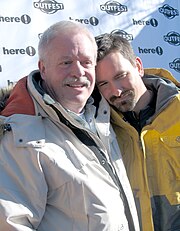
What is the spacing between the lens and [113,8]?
3.76 meters

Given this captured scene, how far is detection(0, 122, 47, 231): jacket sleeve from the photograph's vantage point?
122 cm

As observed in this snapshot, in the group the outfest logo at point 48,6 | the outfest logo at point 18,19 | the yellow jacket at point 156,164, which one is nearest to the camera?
the yellow jacket at point 156,164

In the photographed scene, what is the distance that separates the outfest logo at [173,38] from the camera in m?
4.02

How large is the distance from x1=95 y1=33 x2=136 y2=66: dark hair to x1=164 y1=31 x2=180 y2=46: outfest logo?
2.29 m

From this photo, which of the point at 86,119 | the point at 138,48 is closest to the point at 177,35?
the point at 138,48

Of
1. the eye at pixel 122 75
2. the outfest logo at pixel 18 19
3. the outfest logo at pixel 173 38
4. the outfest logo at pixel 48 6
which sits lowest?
the outfest logo at pixel 173 38

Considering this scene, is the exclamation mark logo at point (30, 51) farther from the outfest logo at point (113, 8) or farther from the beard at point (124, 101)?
the beard at point (124, 101)

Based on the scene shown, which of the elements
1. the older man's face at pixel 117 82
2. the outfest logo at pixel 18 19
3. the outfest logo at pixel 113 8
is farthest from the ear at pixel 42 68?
the outfest logo at pixel 113 8

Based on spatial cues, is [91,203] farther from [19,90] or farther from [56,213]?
[19,90]

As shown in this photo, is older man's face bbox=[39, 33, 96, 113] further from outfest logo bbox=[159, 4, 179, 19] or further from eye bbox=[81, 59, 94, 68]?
outfest logo bbox=[159, 4, 179, 19]

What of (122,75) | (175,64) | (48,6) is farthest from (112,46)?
(175,64)

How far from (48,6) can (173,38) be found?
124cm

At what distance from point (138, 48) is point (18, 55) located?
111 cm

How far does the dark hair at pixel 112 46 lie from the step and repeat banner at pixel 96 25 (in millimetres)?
1421
